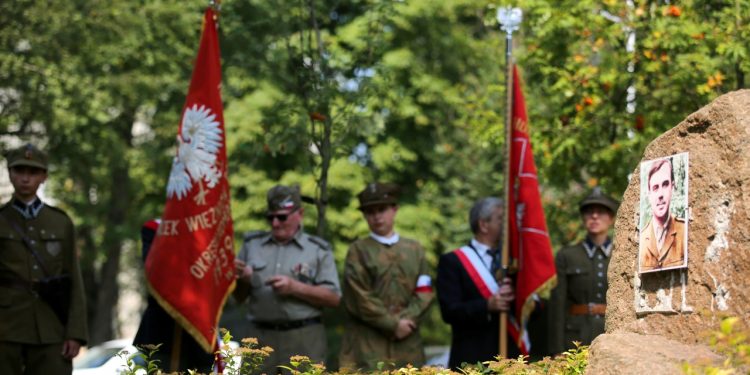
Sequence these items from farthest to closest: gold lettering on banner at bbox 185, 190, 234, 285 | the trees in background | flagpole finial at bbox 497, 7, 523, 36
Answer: the trees in background < flagpole finial at bbox 497, 7, 523, 36 < gold lettering on banner at bbox 185, 190, 234, 285

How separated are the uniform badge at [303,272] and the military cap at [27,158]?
6.36 feet

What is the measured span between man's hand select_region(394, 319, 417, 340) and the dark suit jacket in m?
0.38

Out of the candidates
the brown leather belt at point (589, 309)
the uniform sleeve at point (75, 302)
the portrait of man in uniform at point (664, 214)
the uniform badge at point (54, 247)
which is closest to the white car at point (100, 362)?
the uniform sleeve at point (75, 302)

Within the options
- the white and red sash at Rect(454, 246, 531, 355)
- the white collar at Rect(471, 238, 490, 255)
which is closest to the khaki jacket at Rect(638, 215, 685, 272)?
the white and red sash at Rect(454, 246, 531, 355)

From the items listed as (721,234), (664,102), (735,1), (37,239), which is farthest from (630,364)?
(664,102)

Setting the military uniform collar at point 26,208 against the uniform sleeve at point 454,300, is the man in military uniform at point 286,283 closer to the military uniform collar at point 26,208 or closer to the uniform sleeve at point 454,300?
the uniform sleeve at point 454,300

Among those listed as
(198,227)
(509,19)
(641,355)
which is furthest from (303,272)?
(641,355)

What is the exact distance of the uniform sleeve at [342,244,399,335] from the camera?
29.7ft

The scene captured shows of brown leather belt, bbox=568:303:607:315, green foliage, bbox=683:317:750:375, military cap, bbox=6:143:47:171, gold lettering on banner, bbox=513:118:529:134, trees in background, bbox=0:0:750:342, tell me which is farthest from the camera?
trees in background, bbox=0:0:750:342

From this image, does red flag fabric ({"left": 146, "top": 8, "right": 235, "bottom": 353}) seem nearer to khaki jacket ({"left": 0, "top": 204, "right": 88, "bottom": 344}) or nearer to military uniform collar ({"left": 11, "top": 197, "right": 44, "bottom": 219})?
khaki jacket ({"left": 0, "top": 204, "right": 88, "bottom": 344})

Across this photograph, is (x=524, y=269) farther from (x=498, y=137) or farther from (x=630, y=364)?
(x=630, y=364)

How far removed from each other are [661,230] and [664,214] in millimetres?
71

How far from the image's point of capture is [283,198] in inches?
356

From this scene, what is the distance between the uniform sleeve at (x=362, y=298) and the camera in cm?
905
